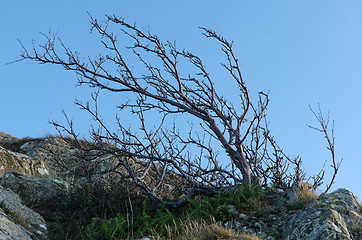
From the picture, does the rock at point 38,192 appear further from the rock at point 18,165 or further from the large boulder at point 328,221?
the large boulder at point 328,221

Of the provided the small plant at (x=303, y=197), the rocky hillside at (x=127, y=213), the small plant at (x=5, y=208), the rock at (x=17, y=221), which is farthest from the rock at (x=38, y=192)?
the small plant at (x=303, y=197)

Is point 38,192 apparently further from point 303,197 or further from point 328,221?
point 328,221

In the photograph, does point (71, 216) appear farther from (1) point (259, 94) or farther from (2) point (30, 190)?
(1) point (259, 94)

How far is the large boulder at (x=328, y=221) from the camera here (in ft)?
18.3

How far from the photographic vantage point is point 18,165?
409 inches

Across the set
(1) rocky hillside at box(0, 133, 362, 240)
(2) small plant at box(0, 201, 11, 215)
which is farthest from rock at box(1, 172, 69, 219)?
(2) small plant at box(0, 201, 11, 215)

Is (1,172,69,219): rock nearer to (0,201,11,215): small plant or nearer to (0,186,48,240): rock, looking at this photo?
(0,186,48,240): rock

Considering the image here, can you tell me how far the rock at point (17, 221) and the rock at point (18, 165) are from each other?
313 centimetres

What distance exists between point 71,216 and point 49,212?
59 centimetres

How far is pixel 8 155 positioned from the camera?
408 inches

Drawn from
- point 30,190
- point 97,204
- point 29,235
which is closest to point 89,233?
point 29,235

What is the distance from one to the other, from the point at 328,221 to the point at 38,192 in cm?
571

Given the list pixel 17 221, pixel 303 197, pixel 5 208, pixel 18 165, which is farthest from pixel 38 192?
pixel 303 197

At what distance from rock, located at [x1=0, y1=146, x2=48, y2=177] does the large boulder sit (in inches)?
279
